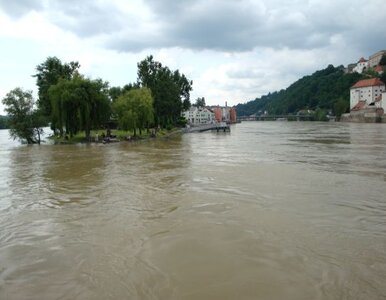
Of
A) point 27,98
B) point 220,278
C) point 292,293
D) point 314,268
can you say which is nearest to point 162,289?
point 220,278

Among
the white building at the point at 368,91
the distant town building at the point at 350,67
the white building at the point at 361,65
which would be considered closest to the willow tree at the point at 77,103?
the white building at the point at 368,91

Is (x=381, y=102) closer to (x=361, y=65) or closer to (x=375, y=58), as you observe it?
(x=375, y=58)

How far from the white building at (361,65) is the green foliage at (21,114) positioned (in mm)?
159182

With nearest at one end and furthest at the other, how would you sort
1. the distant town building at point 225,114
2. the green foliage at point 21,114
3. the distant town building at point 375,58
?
1. the green foliage at point 21,114
2. the distant town building at point 375,58
3. the distant town building at point 225,114

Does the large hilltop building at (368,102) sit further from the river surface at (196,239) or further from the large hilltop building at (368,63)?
the river surface at (196,239)

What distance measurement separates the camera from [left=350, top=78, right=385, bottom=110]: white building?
12812 cm

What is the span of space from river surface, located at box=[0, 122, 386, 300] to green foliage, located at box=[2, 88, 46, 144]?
1369 inches

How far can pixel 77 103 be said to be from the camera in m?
41.5

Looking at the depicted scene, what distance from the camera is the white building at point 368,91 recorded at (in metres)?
128

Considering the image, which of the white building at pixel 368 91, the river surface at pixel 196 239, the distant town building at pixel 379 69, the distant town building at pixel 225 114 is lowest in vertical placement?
the river surface at pixel 196 239

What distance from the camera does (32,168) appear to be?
22.0m

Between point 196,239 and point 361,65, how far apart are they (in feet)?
614

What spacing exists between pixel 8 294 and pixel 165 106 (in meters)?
58.5

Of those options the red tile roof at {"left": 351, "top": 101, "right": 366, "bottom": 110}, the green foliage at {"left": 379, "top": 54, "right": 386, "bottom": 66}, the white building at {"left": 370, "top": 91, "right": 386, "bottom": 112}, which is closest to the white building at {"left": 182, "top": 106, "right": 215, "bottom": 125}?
the red tile roof at {"left": 351, "top": 101, "right": 366, "bottom": 110}
